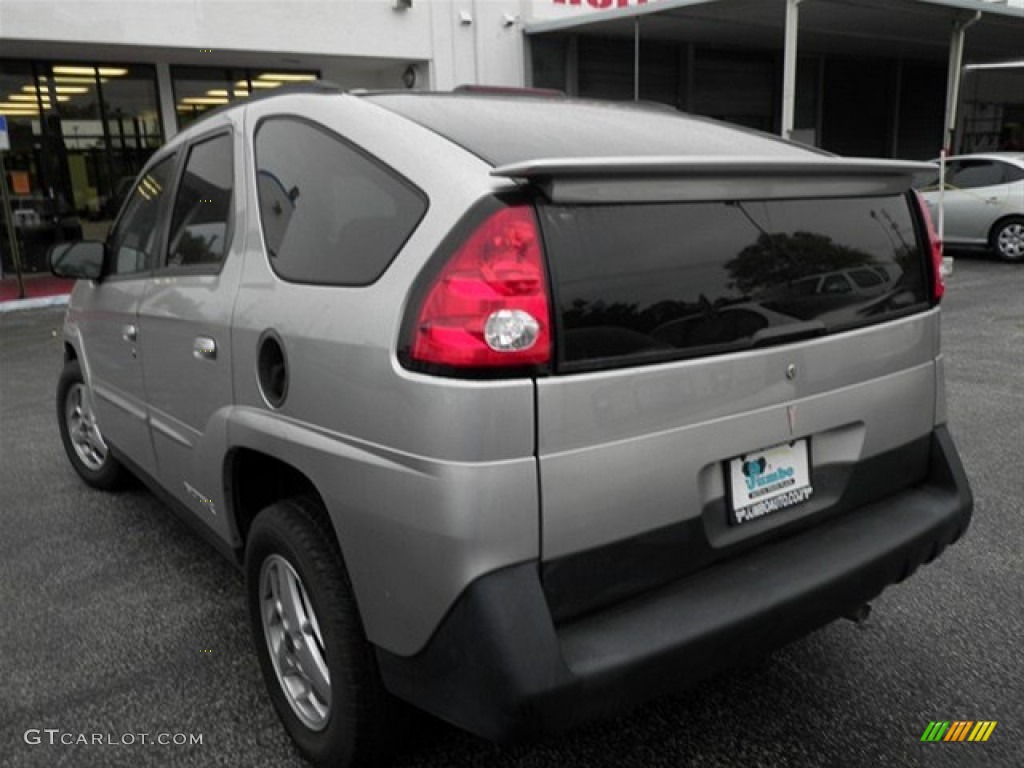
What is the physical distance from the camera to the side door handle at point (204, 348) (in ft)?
8.27

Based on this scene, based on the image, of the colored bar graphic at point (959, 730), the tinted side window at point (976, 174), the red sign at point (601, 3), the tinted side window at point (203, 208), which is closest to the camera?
the colored bar graphic at point (959, 730)

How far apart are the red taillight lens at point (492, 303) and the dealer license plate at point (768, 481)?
606 mm

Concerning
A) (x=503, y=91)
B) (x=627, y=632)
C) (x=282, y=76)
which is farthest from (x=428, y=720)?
(x=282, y=76)

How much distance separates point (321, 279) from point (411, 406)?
1.75ft

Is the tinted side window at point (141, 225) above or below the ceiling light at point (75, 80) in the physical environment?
below

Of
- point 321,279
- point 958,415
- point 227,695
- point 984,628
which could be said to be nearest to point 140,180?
point 321,279

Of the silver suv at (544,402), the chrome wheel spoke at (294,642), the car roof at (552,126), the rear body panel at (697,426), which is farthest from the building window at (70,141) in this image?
the rear body panel at (697,426)

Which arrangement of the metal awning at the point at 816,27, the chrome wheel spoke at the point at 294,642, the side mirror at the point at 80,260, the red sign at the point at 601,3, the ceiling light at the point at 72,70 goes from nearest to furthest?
the chrome wheel spoke at the point at 294,642 → the side mirror at the point at 80,260 → the metal awning at the point at 816,27 → the ceiling light at the point at 72,70 → the red sign at the point at 601,3

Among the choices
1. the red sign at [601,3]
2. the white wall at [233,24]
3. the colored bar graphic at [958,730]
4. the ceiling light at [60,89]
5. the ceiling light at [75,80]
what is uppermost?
the red sign at [601,3]

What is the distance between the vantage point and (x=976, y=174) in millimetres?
12727

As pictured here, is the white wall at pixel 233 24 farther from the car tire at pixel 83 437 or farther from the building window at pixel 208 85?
the car tire at pixel 83 437

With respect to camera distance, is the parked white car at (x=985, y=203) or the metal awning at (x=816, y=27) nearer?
the parked white car at (x=985, y=203)

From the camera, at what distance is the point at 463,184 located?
1.82 m

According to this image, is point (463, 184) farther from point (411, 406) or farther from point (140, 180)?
point (140, 180)
